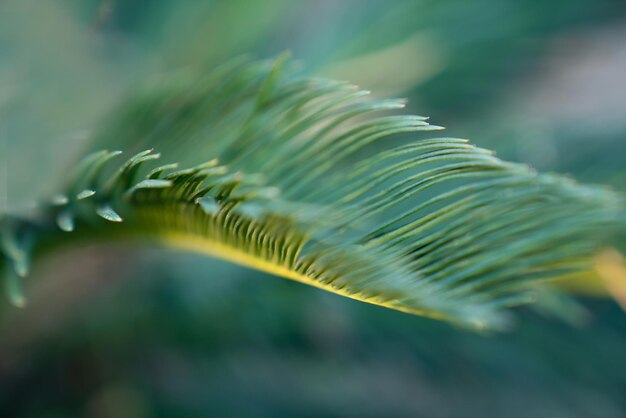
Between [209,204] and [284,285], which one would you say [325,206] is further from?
[284,285]

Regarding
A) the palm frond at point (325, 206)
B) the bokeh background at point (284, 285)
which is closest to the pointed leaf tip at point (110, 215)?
the palm frond at point (325, 206)

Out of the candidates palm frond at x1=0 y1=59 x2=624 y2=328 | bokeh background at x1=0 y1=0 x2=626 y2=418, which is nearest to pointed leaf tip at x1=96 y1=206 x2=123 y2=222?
palm frond at x1=0 y1=59 x2=624 y2=328

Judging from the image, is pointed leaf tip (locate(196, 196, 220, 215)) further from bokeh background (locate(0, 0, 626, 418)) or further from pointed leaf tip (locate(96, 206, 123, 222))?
bokeh background (locate(0, 0, 626, 418))

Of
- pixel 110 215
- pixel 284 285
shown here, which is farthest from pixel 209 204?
pixel 284 285

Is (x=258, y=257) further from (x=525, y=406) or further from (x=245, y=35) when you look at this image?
(x=525, y=406)

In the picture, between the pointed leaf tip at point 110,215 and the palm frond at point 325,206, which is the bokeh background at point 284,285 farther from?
the pointed leaf tip at point 110,215

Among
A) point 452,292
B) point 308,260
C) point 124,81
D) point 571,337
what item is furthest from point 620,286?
point 124,81
